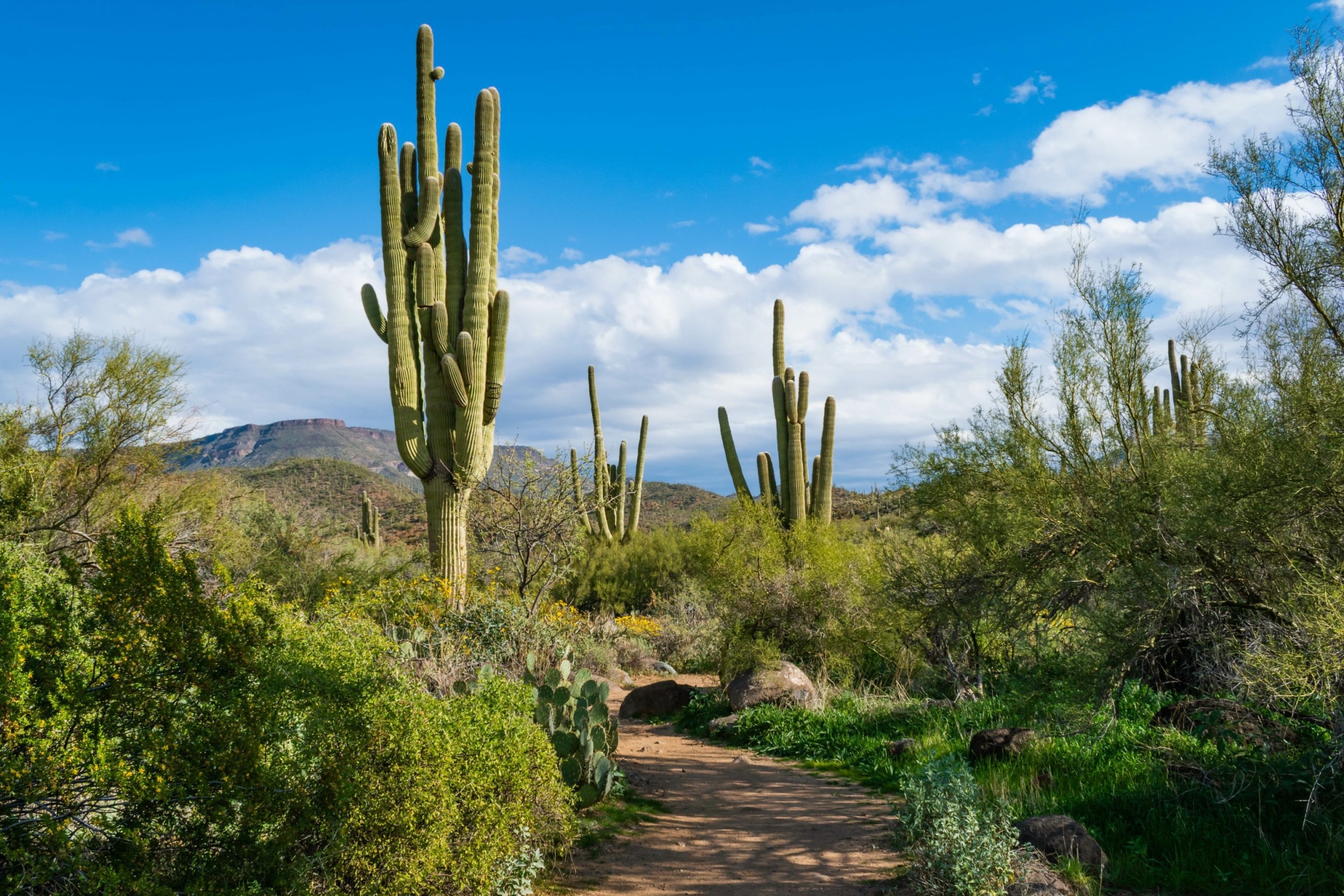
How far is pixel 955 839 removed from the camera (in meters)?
4.21

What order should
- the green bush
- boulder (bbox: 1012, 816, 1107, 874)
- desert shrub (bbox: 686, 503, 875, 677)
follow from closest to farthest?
the green bush
boulder (bbox: 1012, 816, 1107, 874)
desert shrub (bbox: 686, 503, 875, 677)

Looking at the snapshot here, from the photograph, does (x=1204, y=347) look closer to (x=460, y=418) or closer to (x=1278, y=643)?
(x=1278, y=643)

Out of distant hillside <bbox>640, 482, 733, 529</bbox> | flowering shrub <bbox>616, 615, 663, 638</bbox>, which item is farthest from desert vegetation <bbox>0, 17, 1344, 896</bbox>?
distant hillside <bbox>640, 482, 733, 529</bbox>

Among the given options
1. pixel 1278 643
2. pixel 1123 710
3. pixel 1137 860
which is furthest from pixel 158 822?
pixel 1123 710

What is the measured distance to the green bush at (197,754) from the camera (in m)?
3.07

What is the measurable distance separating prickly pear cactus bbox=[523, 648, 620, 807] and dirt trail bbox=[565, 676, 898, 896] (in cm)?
48

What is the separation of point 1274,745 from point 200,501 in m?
16.0

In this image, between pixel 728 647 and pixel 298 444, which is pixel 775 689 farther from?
pixel 298 444

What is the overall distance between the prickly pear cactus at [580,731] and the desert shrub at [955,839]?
7.83 feet

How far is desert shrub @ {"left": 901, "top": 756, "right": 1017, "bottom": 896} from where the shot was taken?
13.4 feet

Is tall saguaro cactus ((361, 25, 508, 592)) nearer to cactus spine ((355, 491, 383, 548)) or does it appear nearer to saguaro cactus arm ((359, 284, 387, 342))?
saguaro cactus arm ((359, 284, 387, 342))

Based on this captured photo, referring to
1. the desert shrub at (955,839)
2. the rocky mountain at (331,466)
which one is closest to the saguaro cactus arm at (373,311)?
the rocky mountain at (331,466)

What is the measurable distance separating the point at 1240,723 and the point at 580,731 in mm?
4602

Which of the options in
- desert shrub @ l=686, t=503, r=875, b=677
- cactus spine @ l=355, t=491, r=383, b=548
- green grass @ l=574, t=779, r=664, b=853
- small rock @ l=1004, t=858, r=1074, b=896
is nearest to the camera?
small rock @ l=1004, t=858, r=1074, b=896
